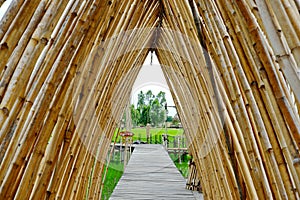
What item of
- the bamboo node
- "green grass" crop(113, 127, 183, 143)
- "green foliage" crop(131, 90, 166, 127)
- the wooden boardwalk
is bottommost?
the bamboo node

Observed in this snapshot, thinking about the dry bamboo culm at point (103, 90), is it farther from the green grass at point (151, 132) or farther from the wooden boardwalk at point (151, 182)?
the green grass at point (151, 132)

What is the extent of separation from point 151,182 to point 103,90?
9.04 feet

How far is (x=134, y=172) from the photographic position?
4484 mm

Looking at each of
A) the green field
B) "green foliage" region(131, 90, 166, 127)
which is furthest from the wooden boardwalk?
"green foliage" region(131, 90, 166, 127)

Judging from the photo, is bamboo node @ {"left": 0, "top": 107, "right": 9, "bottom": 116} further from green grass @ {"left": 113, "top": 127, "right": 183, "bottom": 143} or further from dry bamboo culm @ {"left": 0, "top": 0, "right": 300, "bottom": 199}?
green grass @ {"left": 113, "top": 127, "right": 183, "bottom": 143}

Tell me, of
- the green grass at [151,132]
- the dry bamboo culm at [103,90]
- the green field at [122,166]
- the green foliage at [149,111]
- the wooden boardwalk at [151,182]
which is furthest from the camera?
the green foliage at [149,111]

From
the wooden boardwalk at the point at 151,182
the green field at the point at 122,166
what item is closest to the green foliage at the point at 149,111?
the green field at the point at 122,166

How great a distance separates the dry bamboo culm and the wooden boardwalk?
189 centimetres

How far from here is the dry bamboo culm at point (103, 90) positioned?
0.49m

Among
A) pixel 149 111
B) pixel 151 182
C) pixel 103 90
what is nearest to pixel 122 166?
pixel 151 182

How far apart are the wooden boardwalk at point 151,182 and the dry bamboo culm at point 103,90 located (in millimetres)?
1894

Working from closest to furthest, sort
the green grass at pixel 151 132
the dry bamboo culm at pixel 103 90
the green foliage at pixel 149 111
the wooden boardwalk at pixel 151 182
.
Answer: the dry bamboo culm at pixel 103 90, the wooden boardwalk at pixel 151 182, the green grass at pixel 151 132, the green foliage at pixel 149 111

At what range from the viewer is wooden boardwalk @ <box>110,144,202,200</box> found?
311cm

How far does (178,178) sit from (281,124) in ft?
12.1
